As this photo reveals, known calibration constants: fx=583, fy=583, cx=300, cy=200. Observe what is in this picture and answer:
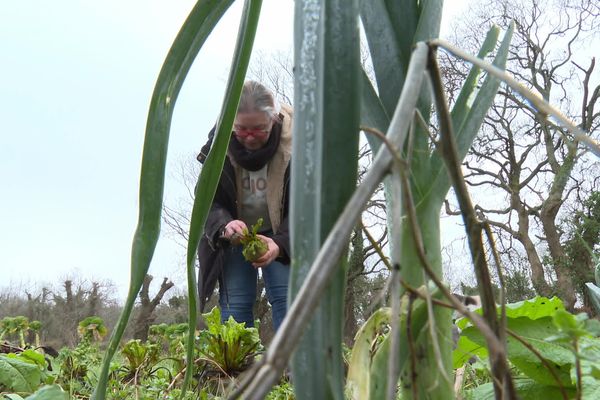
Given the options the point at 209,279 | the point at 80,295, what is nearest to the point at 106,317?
the point at 80,295

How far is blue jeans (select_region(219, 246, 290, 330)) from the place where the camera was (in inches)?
88.6

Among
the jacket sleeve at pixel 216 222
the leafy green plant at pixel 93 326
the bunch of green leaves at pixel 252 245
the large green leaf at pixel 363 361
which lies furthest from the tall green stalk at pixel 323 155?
the leafy green plant at pixel 93 326

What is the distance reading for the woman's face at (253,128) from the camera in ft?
6.97

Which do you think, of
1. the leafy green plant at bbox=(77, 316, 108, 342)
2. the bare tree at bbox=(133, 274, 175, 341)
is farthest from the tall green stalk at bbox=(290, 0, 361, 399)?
the bare tree at bbox=(133, 274, 175, 341)

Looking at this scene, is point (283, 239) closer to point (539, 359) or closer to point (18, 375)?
point (18, 375)

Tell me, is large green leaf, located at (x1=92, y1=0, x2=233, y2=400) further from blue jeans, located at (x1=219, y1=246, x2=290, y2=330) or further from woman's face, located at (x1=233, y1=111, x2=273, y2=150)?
blue jeans, located at (x1=219, y1=246, x2=290, y2=330)

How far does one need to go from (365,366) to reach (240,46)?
0.26 metres

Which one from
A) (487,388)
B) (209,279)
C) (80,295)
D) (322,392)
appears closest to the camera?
(322,392)

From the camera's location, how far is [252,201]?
225 cm

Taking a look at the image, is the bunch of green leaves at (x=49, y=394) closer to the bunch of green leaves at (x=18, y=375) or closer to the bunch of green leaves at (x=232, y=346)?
the bunch of green leaves at (x=18, y=375)

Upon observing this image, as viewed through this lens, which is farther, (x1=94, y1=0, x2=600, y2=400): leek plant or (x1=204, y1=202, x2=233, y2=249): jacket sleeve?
(x1=204, y1=202, x2=233, y2=249): jacket sleeve

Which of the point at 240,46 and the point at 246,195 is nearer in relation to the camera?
the point at 240,46

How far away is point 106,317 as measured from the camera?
12.0 meters

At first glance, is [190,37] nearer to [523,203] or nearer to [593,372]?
[593,372]
